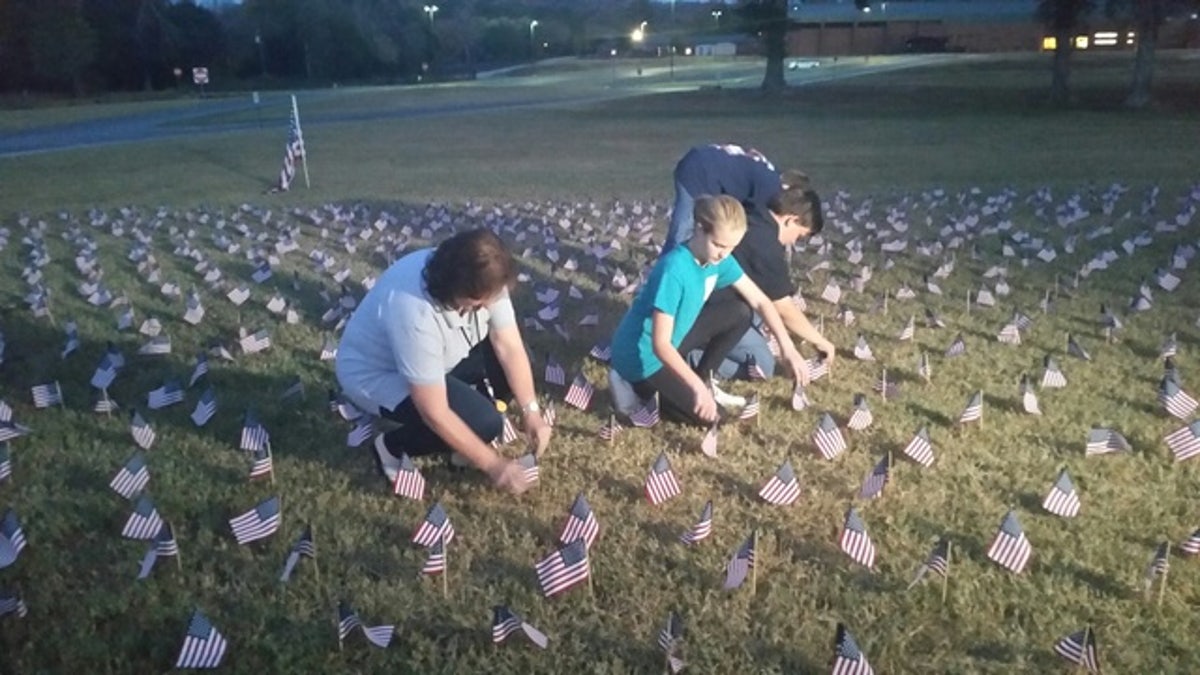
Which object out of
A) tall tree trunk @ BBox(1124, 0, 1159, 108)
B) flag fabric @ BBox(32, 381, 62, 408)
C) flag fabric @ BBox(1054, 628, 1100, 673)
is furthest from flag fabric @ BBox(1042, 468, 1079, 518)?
tall tree trunk @ BBox(1124, 0, 1159, 108)

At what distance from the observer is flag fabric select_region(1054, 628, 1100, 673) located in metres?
3.24

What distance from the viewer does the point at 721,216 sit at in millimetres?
4965

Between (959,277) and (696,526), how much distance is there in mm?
5339

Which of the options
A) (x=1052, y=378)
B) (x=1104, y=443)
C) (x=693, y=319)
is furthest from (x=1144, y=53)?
(x=693, y=319)

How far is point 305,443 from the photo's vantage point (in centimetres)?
559

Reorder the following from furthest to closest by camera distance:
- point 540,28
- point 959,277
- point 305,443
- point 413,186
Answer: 1. point 540,28
2. point 413,186
3. point 959,277
4. point 305,443

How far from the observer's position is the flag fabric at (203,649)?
344cm

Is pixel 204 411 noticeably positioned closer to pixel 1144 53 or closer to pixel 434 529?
pixel 434 529

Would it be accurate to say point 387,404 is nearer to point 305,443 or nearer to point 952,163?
point 305,443

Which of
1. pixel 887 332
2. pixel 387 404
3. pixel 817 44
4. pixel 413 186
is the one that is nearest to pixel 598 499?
pixel 387 404

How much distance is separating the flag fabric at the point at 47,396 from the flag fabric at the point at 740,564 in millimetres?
4190

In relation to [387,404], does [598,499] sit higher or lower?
lower

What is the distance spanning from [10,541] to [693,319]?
3.30 metres

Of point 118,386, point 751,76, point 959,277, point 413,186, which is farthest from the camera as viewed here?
point 751,76
